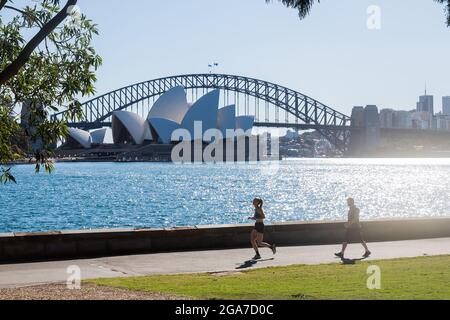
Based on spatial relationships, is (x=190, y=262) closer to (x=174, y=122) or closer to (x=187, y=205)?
(x=187, y=205)

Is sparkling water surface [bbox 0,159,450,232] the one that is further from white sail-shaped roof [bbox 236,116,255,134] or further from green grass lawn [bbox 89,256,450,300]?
white sail-shaped roof [bbox 236,116,255,134]

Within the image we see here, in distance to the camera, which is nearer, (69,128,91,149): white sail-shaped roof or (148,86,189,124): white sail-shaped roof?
(148,86,189,124): white sail-shaped roof

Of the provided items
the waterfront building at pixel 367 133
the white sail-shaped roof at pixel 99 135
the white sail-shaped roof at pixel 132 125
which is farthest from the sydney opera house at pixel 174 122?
the waterfront building at pixel 367 133

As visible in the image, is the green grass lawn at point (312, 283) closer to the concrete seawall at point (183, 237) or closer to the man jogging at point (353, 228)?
the man jogging at point (353, 228)

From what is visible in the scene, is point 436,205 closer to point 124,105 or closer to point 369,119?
point 369,119

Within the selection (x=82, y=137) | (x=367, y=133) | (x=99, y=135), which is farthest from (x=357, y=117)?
(x=82, y=137)

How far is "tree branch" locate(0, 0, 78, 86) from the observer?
8008 millimetres

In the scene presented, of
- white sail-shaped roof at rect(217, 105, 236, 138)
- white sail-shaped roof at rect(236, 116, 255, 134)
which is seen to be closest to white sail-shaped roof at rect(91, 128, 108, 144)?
white sail-shaped roof at rect(236, 116, 255, 134)

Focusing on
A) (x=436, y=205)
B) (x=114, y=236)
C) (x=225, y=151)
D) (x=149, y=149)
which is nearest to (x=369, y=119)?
(x=225, y=151)

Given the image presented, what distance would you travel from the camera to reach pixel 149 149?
155375mm

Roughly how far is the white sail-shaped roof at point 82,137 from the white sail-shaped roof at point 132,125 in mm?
13977

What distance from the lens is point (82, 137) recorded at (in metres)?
168

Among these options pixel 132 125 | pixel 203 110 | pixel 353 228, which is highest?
pixel 203 110

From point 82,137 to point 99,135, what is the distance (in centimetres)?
1289
